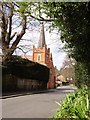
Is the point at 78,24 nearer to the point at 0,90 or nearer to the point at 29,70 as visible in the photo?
the point at 0,90

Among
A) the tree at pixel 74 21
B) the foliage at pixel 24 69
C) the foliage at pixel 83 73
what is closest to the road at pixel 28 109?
the foliage at pixel 83 73

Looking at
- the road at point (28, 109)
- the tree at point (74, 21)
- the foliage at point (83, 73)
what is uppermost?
the tree at point (74, 21)

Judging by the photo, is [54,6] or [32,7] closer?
[54,6]

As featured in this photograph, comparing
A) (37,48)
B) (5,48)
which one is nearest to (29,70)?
(5,48)

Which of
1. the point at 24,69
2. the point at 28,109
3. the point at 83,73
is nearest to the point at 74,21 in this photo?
the point at 83,73

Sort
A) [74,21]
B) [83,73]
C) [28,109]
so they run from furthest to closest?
1. [28,109]
2. [83,73]
3. [74,21]

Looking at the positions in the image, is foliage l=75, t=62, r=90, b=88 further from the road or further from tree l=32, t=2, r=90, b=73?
the road

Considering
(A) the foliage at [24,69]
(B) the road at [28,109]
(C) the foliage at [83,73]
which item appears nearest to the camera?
(C) the foliage at [83,73]

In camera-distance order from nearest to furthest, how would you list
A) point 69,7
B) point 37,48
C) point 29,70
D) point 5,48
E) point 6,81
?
point 69,7
point 5,48
point 6,81
point 29,70
point 37,48

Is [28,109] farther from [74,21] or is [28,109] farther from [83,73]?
[74,21]

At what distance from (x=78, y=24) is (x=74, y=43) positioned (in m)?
1.17

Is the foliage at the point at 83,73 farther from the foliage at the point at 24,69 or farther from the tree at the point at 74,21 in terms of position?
the foliage at the point at 24,69

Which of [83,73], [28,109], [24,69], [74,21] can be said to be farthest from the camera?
[24,69]

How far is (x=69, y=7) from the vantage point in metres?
9.37
